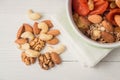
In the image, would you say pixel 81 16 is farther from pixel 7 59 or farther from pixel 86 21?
pixel 7 59

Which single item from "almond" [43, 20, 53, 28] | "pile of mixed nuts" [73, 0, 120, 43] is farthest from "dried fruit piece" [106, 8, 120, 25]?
"almond" [43, 20, 53, 28]

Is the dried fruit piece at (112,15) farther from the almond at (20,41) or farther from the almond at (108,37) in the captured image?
the almond at (20,41)

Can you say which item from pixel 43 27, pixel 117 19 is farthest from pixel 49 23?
pixel 117 19

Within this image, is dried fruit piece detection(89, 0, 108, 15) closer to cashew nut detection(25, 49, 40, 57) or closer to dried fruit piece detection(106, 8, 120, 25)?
dried fruit piece detection(106, 8, 120, 25)

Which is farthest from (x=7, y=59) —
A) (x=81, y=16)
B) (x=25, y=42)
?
(x=81, y=16)

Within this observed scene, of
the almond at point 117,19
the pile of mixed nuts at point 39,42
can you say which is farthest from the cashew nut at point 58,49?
the almond at point 117,19
